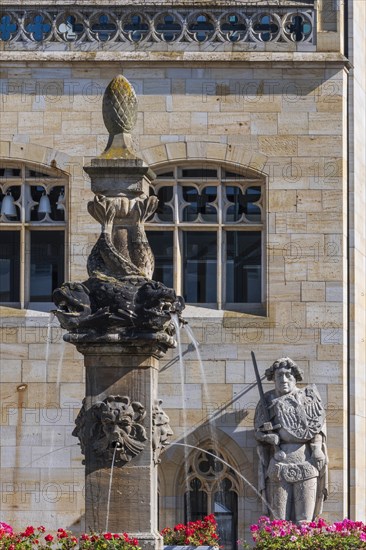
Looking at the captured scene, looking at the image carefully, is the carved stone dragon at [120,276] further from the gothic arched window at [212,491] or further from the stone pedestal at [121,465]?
the gothic arched window at [212,491]

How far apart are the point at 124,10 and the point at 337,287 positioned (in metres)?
4.80

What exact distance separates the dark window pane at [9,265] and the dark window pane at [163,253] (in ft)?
6.02

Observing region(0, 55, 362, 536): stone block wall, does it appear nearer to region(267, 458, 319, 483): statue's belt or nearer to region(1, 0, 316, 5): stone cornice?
region(1, 0, 316, 5): stone cornice

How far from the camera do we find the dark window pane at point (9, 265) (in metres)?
27.7

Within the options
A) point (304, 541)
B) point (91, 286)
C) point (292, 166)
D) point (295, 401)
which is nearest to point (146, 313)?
point (91, 286)

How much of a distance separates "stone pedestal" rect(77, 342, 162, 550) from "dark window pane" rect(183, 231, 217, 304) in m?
9.85

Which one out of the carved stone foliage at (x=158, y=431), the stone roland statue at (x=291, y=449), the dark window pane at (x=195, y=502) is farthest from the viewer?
the dark window pane at (x=195, y=502)

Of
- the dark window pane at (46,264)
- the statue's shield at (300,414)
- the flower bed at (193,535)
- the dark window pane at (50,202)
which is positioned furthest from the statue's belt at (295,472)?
the dark window pane at (50,202)

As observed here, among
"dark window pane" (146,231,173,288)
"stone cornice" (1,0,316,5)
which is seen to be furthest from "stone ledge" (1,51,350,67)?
"dark window pane" (146,231,173,288)

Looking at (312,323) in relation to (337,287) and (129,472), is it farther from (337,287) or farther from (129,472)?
(129,472)

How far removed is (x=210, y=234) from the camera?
90.6 feet

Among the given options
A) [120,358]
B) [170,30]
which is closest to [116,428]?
[120,358]

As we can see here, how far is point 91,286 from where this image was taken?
17.8 m

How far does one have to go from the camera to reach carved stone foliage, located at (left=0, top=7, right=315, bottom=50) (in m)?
27.8
